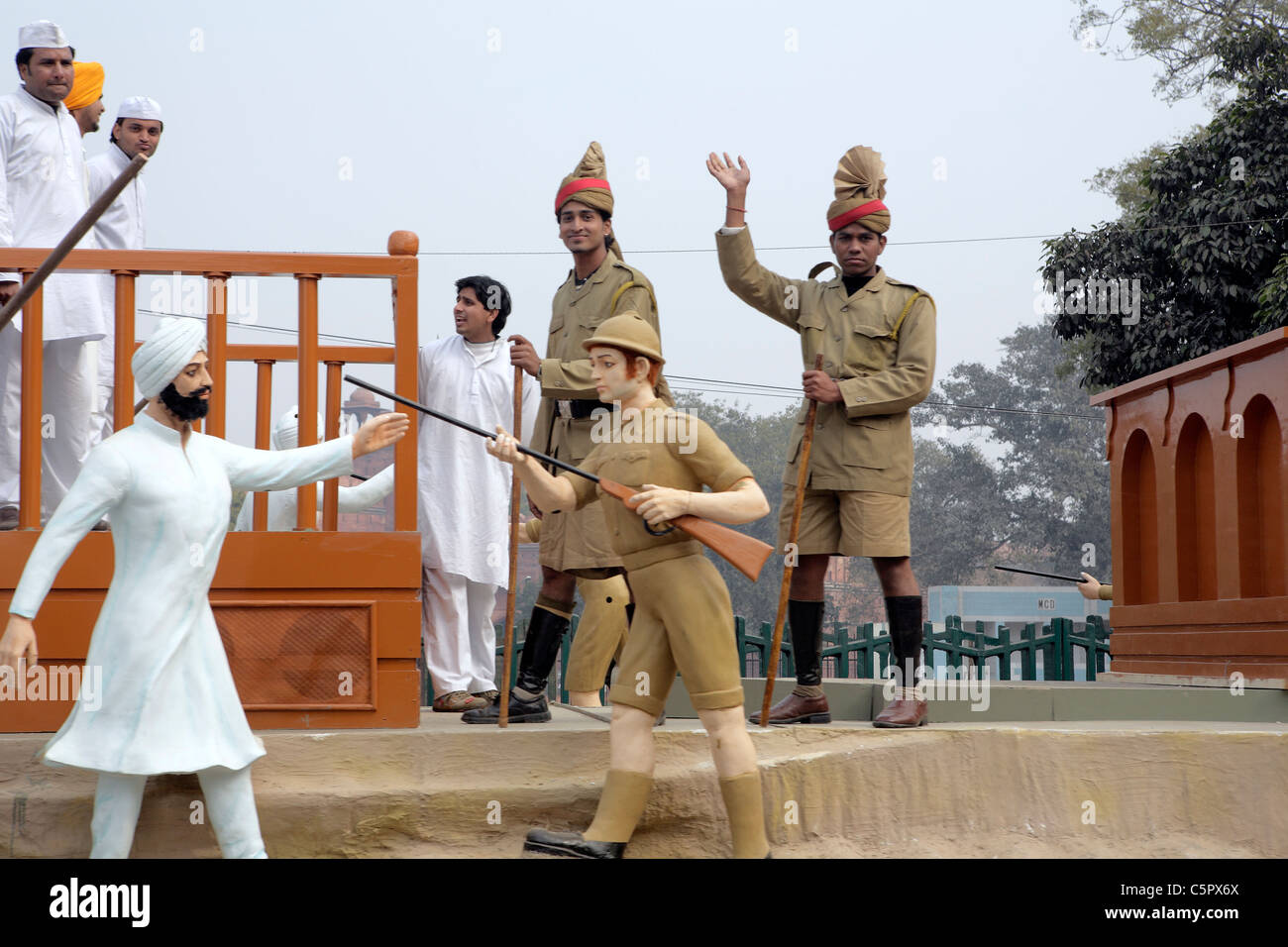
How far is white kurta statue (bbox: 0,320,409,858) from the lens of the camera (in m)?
3.96

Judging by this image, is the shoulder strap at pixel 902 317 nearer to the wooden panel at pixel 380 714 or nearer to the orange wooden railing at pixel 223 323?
the orange wooden railing at pixel 223 323

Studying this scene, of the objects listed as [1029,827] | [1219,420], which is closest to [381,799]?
[1029,827]

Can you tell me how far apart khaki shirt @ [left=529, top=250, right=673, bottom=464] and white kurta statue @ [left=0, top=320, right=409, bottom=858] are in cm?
143

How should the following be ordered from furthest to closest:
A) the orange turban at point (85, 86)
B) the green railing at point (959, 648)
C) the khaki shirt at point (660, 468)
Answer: the green railing at point (959, 648), the orange turban at point (85, 86), the khaki shirt at point (660, 468)

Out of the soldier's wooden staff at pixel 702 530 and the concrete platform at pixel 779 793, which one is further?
the concrete platform at pixel 779 793

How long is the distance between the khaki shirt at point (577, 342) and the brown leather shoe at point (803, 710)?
1259mm

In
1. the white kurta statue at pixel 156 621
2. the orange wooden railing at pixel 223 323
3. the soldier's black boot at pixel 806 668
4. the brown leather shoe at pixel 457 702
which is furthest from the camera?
the brown leather shoe at pixel 457 702

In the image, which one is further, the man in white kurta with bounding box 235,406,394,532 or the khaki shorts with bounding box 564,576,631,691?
the khaki shorts with bounding box 564,576,631,691

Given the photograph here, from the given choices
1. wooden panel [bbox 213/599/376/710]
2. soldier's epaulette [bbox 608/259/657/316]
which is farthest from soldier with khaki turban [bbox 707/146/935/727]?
wooden panel [bbox 213/599/376/710]

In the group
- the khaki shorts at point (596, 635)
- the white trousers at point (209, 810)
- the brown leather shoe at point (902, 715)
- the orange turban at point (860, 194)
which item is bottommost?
the white trousers at point (209, 810)

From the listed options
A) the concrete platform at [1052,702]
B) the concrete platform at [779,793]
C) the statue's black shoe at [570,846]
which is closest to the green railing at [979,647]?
the concrete platform at [1052,702]

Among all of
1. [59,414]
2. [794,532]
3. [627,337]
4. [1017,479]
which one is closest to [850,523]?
[794,532]

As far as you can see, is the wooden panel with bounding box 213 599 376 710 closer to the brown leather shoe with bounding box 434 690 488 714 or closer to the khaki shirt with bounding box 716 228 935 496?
the brown leather shoe with bounding box 434 690 488 714

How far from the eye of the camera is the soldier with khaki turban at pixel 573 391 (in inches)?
203
